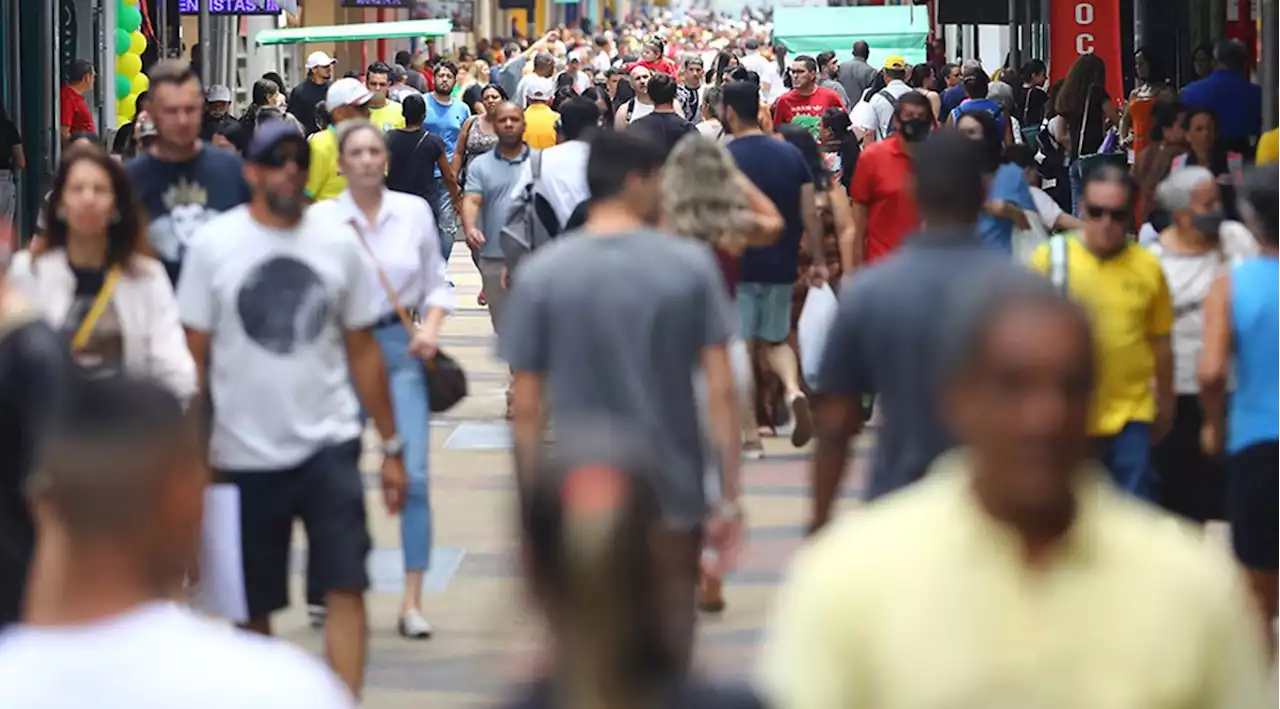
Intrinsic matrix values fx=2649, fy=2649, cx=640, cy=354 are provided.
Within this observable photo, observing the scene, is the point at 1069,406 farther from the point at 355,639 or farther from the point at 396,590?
the point at 396,590

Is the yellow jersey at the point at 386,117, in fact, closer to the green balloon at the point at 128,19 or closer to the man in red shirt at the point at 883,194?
the green balloon at the point at 128,19

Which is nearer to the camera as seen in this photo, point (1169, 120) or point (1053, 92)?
point (1169, 120)

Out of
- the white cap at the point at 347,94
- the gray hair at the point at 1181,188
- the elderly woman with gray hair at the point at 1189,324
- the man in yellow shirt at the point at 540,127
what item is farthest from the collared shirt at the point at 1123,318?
the man in yellow shirt at the point at 540,127

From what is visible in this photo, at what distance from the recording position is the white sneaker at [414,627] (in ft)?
28.5

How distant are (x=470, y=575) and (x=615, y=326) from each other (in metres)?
3.91

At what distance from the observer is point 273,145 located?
7180 millimetres

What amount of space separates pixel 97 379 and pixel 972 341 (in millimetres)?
1059

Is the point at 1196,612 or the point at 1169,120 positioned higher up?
the point at 1169,120

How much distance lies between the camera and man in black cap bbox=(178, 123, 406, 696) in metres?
6.61

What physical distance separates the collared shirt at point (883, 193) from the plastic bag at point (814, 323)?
263 mm

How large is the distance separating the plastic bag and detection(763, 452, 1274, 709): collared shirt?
28.8 ft

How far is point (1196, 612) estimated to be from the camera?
302cm

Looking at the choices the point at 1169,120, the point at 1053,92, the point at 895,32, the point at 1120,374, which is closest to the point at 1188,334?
the point at 1120,374

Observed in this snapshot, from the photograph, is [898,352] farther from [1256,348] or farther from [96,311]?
[96,311]
